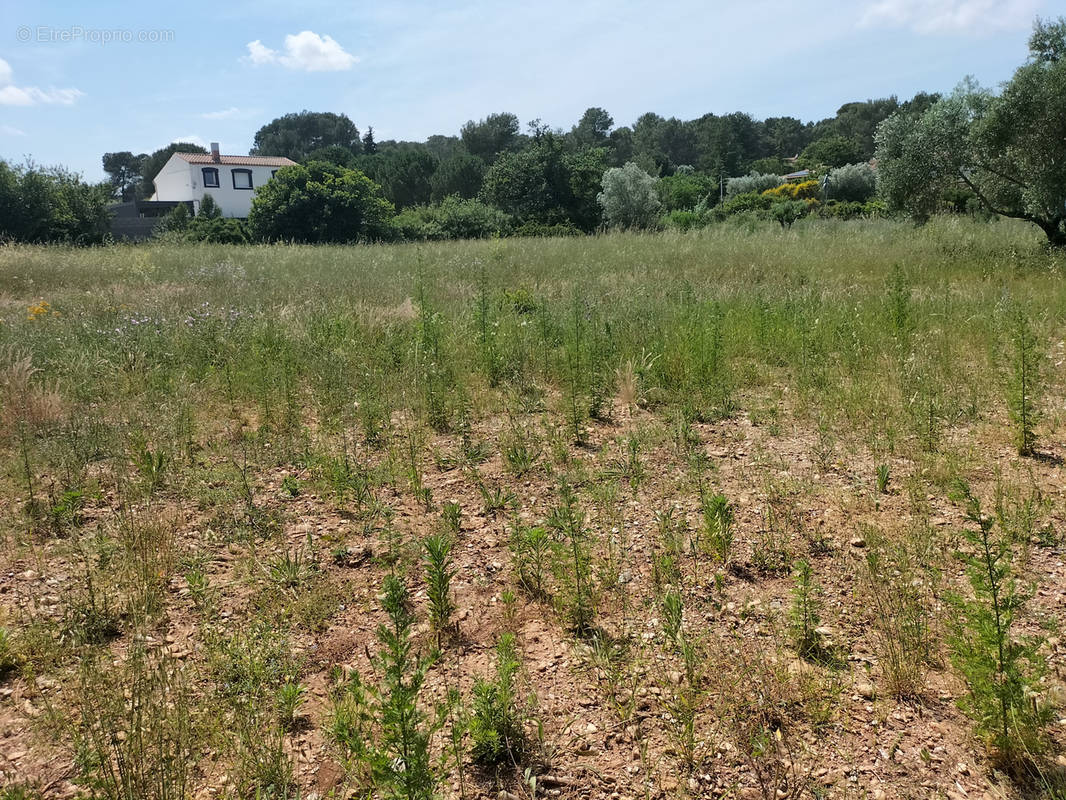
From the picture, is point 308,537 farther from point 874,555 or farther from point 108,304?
point 108,304

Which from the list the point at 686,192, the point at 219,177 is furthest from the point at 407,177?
the point at 686,192

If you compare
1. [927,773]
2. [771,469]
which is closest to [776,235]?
[771,469]

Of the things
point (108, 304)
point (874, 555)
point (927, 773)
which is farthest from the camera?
point (108, 304)

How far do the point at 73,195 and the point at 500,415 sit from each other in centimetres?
3547

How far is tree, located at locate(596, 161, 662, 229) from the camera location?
29891 mm

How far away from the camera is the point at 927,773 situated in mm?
2188

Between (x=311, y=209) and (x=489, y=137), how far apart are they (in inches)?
2002

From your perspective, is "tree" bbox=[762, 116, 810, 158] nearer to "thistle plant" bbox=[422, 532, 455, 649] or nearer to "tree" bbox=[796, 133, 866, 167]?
"tree" bbox=[796, 133, 866, 167]

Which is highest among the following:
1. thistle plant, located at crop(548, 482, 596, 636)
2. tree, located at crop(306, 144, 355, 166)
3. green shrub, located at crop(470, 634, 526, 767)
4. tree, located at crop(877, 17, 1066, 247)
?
tree, located at crop(306, 144, 355, 166)

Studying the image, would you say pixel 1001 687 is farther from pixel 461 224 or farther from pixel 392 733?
pixel 461 224

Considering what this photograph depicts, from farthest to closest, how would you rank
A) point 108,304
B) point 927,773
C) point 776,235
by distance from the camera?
point 776,235 → point 108,304 → point 927,773

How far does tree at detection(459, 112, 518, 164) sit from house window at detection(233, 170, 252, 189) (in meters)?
28.8

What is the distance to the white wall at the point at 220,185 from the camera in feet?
172

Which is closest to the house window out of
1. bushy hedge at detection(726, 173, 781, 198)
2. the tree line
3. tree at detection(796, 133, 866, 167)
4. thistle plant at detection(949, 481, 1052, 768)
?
the tree line
